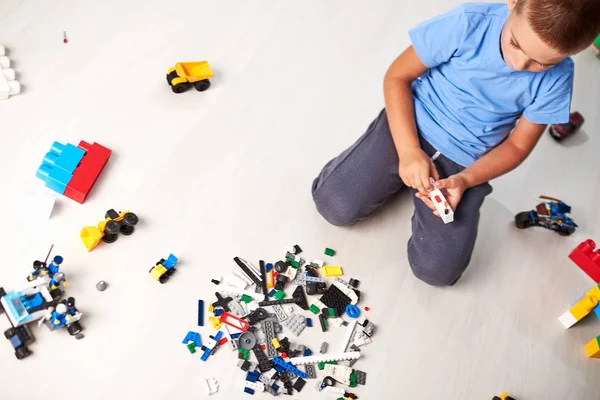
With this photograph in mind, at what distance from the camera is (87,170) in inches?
51.0

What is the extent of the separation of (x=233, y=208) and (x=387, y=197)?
1.19 ft

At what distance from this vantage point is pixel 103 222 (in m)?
1.22

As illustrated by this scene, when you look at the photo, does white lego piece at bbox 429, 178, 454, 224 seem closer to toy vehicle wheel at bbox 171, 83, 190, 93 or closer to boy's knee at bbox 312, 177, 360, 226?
boy's knee at bbox 312, 177, 360, 226

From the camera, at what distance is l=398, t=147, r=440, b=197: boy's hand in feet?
3.84

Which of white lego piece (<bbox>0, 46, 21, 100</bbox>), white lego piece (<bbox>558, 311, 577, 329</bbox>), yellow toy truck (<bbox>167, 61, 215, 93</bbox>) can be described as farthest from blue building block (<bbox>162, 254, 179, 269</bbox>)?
white lego piece (<bbox>558, 311, 577, 329</bbox>)

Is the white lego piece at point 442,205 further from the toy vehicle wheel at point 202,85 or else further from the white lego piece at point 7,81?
the white lego piece at point 7,81

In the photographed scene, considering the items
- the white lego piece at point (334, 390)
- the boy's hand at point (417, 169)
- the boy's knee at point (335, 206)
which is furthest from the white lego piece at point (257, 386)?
the boy's hand at point (417, 169)

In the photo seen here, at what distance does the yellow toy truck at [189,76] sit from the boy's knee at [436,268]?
691 mm

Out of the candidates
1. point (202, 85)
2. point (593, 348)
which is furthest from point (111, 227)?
point (593, 348)

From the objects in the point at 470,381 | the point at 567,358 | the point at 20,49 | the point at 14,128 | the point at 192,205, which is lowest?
the point at 567,358

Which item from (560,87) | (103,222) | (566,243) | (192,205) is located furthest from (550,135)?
(103,222)

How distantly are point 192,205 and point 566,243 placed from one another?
950 millimetres

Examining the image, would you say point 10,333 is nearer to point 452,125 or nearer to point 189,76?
point 189,76

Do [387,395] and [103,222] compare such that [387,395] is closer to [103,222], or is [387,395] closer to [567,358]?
[567,358]
